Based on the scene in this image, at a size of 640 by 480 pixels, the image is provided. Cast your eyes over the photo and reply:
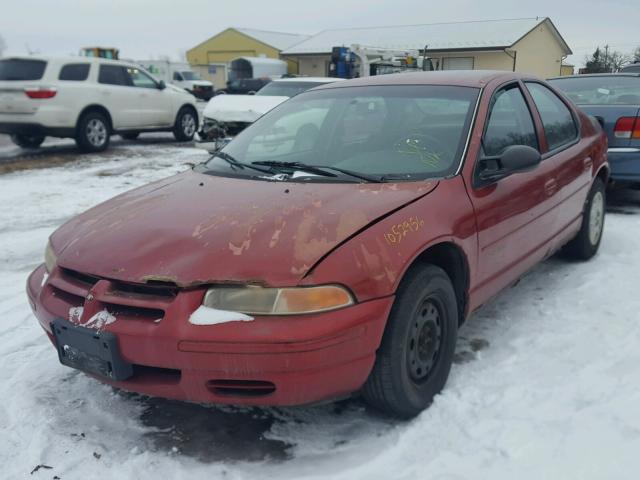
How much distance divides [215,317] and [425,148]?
1563 millimetres

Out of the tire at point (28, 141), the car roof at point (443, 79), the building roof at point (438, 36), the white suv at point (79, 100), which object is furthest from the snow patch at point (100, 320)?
the building roof at point (438, 36)

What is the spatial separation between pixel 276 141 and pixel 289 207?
3.85ft

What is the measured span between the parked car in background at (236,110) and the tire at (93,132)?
2165 mm

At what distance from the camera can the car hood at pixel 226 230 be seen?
2326 mm

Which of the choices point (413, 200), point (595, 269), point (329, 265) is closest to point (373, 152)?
point (413, 200)

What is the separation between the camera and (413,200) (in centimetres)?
276

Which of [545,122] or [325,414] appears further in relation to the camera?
[545,122]

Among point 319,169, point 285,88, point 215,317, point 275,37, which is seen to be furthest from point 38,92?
point 275,37

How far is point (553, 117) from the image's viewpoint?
4246 millimetres

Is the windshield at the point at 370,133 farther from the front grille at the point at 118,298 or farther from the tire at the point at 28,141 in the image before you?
the tire at the point at 28,141

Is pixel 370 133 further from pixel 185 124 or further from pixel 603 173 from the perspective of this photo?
pixel 185 124

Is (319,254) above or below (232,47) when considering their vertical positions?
below

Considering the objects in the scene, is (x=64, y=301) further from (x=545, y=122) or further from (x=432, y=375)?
(x=545, y=122)

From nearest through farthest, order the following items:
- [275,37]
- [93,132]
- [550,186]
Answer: [550,186], [93,132], [275,37]
